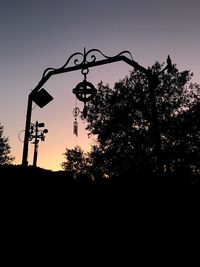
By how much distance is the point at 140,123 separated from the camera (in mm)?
28484

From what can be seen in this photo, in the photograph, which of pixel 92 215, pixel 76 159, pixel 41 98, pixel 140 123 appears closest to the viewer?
pixel 92 215

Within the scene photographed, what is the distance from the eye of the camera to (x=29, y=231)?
Answer: 3.24m

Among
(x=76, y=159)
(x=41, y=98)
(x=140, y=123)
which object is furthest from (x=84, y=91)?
(x=76, y=159)

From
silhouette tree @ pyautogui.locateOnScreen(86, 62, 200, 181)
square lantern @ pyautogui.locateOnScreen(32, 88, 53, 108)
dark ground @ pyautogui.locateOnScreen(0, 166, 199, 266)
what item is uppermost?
silhouette tree @ pyautogui.locateOnScreen(86, 62, 200, 181)

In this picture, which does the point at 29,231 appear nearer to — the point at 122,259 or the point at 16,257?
the point at 16,257

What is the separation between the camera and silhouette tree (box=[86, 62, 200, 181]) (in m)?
26.9

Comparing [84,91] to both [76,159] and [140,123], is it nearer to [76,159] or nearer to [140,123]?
[140,123]

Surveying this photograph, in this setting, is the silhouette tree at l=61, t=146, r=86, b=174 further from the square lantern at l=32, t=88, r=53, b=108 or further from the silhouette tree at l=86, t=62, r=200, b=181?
the square lantern at l=32, t=88, r=53, b=108

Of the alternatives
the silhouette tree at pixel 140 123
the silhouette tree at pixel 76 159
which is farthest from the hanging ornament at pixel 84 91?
the silhouette tree at pixel 76 159

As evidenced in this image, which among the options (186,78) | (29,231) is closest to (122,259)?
(29,231)

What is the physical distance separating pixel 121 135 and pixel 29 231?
26.0 metres

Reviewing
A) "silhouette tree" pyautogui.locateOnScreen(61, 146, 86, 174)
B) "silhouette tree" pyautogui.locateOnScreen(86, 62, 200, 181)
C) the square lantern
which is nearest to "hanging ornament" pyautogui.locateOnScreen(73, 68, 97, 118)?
the square lantern

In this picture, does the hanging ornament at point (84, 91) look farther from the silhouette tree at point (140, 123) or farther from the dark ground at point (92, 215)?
the silhouette tree at point (140, 123)

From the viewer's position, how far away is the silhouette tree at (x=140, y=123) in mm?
26891
